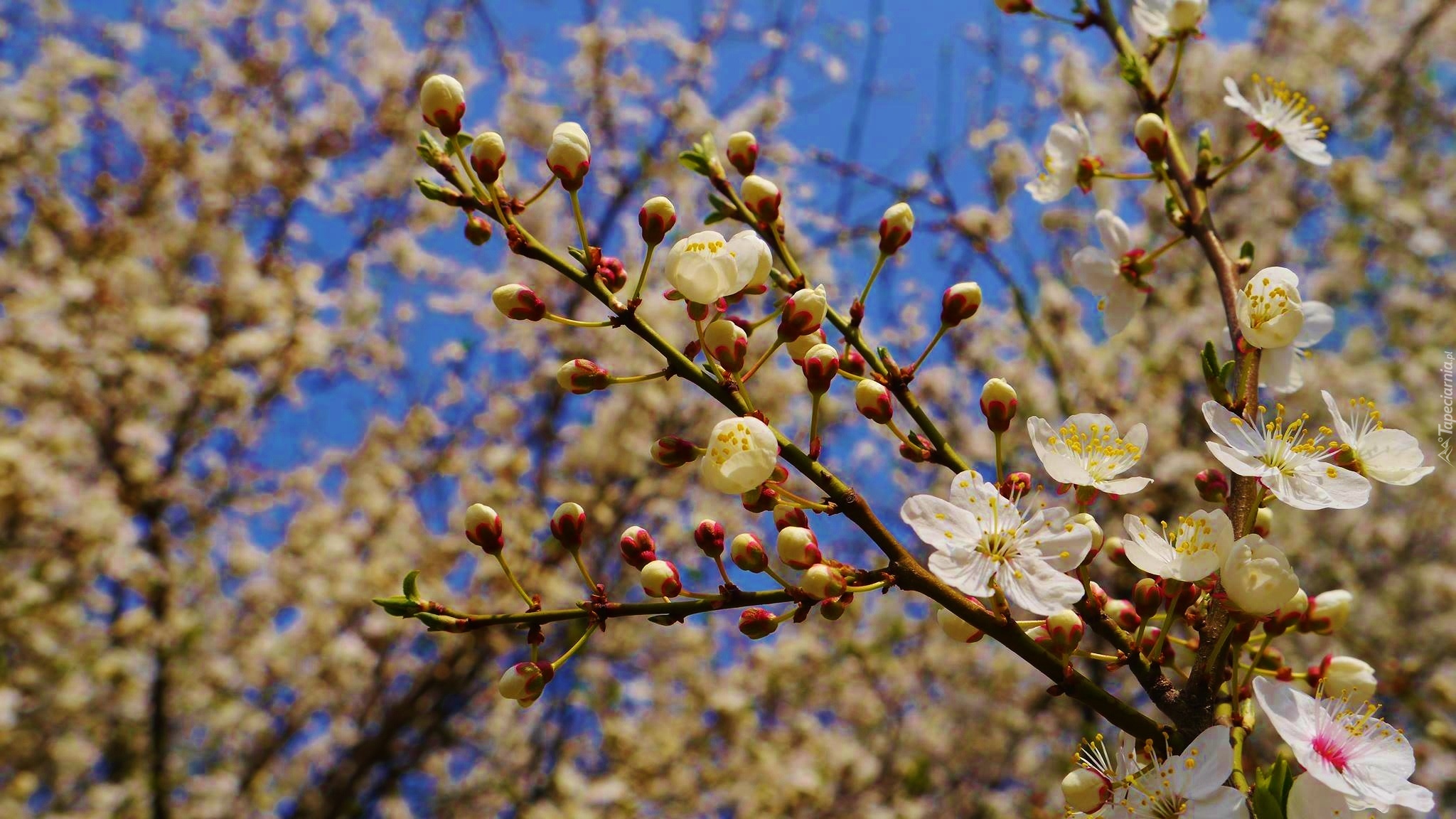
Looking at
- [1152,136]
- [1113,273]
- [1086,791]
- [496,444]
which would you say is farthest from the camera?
[496,444]

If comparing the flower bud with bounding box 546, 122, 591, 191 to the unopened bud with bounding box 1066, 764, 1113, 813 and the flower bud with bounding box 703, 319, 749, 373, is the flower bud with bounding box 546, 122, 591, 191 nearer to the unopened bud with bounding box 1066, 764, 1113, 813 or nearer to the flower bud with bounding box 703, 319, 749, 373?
the flower bud with bounding box 703, 319, 749, 373

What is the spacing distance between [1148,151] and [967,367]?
3.65 meters

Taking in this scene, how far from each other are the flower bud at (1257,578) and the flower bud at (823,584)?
396 millimetres

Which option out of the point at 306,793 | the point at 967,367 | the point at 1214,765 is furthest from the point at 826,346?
the point at 306,793

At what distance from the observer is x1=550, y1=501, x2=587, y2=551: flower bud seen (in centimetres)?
109

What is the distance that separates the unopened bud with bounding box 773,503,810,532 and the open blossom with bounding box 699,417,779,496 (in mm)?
57

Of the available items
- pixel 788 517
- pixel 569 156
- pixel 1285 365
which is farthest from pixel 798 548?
pixel 1285 365

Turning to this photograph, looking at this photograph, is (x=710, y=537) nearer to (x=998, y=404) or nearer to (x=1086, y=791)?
(x=998, y=404)

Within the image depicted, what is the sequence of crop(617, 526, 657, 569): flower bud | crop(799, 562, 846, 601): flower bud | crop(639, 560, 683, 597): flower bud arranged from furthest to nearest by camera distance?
1. crop(617, 526, 657, 569): flower bud
2. crop(639, 560, 683, 597): flower bud
3. crop(799, 562, 846, 601): flower bud

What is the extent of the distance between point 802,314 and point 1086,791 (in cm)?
61

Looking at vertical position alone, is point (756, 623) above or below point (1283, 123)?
below

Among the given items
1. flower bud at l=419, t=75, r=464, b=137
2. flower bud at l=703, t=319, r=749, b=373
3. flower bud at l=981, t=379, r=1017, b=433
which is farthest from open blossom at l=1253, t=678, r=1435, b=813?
flower bud at l=419, t=75, r=464, b=137

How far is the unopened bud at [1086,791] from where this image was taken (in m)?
0.99

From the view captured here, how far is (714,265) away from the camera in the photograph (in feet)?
3.35
